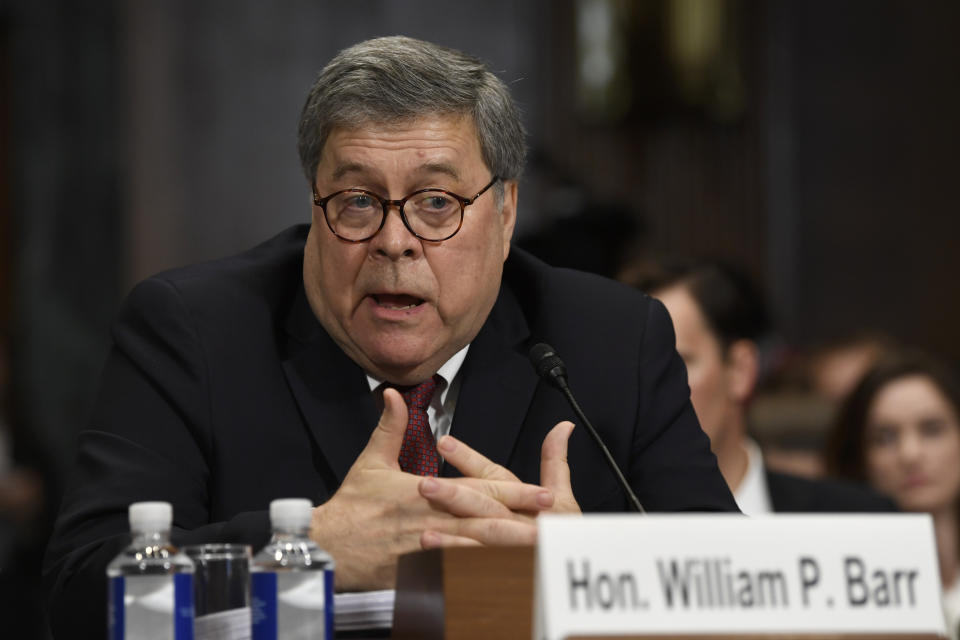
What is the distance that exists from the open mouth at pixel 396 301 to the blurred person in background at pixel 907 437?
2.54m

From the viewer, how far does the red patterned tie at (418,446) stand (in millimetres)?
2035

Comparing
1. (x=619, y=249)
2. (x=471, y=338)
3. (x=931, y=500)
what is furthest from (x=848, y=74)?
(x=471, y=338)

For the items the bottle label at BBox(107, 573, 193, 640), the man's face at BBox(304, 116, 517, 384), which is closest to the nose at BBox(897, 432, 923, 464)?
the man's face at BBox(304, 116, 517, 384)

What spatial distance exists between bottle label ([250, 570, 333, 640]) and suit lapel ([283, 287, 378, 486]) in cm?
68

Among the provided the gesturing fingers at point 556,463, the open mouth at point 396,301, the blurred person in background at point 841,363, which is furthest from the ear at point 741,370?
the gesturing fingers at point 556,463

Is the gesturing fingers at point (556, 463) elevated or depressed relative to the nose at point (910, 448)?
elevated

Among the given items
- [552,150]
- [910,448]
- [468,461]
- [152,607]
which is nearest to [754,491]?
[910,448]

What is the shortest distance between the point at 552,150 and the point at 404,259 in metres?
5.44

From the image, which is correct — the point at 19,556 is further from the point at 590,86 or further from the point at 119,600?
the point at 119,600

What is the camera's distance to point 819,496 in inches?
141

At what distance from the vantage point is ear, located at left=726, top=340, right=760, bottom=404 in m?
3.72

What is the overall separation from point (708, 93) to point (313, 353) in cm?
567

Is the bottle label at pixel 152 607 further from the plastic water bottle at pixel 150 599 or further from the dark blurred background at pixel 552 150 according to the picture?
the dark blurred background at pixel 552 150

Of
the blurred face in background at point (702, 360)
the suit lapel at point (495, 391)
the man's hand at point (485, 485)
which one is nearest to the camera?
the man's hand at point (485, 485)
